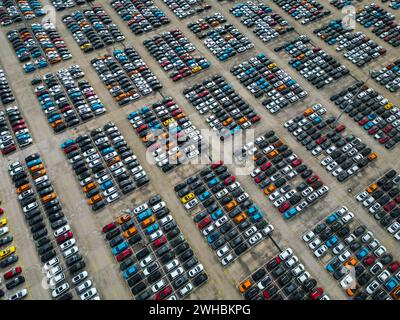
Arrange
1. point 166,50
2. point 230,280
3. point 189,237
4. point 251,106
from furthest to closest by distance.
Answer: point 166,50 → point 251,106 → point 189,237 → point 230,280

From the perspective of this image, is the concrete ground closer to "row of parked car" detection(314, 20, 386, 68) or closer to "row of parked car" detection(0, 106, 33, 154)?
"row of parked car" detection(0, 106, 33, 154)

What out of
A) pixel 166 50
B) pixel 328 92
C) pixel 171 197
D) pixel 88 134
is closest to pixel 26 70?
pixel 88 134

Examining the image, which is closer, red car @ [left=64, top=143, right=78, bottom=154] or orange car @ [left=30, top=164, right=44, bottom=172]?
orange car @ [left=30, top=164, right=44, bottom=172]

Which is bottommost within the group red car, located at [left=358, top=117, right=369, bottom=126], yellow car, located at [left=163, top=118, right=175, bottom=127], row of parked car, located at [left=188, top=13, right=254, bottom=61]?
yellow car, located at [left=163, top=118, right=175, bottom=127]

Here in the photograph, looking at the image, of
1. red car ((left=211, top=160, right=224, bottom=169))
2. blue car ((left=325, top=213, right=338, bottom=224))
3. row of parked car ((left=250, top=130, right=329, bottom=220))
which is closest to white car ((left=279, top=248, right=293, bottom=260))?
row of parked car ((left=250, top=130, right=329, bottom=220))

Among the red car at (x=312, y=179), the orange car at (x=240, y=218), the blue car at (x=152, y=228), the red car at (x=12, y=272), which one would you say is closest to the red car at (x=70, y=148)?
the red car at (x=12, y=272)

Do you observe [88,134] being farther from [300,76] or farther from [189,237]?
[300,76]

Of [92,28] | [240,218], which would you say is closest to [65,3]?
[92,28]

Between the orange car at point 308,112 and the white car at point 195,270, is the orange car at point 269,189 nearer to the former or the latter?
the white car at point 195,270
